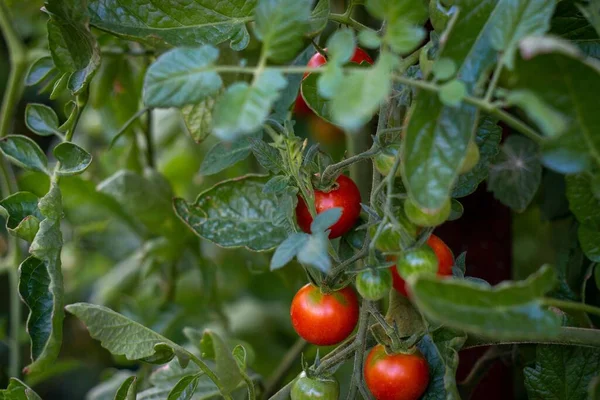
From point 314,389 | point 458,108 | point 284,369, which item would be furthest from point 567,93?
point 284,369

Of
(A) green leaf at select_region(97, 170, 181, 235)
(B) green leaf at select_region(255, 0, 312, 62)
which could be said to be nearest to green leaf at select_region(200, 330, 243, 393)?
(B) green leaf at select_region(255, 0, 312, 62)

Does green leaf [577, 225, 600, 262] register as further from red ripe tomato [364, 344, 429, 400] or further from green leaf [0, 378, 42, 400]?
green leaf [0, 378, 42, 400]

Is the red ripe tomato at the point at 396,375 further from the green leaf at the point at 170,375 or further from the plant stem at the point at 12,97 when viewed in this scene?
the plant stem at the point at 12,97

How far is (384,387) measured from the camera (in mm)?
540

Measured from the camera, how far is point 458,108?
421 mm

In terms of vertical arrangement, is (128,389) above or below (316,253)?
below

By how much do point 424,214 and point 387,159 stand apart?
56mm

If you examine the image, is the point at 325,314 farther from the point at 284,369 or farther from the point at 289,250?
the point at 284,369

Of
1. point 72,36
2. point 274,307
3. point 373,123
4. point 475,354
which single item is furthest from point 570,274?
point 274,307

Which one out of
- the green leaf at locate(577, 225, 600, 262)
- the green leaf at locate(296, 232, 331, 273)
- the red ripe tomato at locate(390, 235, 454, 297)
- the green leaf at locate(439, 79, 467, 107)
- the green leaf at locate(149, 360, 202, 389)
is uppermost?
the green leaf at locate(439, 79, 467, 107)

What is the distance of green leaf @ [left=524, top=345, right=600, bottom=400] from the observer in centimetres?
58

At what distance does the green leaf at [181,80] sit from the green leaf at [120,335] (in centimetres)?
20

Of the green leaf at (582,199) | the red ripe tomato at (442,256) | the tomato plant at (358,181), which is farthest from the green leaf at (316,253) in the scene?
the green leaf at (582,199)

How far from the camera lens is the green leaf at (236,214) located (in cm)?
62
